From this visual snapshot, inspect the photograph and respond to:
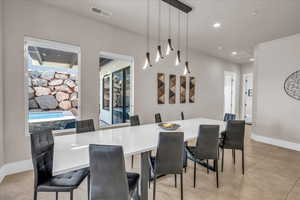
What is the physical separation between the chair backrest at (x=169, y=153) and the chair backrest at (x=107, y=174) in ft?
2.17

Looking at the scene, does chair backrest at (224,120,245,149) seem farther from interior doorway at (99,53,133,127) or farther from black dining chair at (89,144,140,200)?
interior doorway at (99,53,133,127)

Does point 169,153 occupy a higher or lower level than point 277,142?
higher

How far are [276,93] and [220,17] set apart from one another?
2.92 meters

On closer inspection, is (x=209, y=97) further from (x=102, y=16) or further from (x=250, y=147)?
(x=102, y=16)

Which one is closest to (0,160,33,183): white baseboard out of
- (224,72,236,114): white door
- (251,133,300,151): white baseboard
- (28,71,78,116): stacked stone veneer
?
(28,71,78,116): stacked stone veneer

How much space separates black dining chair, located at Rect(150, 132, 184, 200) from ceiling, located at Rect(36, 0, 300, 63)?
2327mm

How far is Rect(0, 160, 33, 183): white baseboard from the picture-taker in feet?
8.55

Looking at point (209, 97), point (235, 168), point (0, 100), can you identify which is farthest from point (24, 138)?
point (209, 97)

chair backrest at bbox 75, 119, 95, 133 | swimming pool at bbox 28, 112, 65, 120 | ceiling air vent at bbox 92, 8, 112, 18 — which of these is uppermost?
ceiling air vent at bbox 92, 8, 112, 18

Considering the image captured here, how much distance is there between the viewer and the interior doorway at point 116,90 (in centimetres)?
435

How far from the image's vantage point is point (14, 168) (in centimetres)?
277

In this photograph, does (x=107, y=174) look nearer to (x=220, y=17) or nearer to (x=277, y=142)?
(x=220, y=17)

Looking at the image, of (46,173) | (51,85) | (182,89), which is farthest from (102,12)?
(182,89)

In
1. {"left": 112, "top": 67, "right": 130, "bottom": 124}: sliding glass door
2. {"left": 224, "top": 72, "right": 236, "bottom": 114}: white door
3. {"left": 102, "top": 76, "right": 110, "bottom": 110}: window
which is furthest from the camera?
{"left": 224, "top": 72, "right": 236, "bottom": 114}: white door
